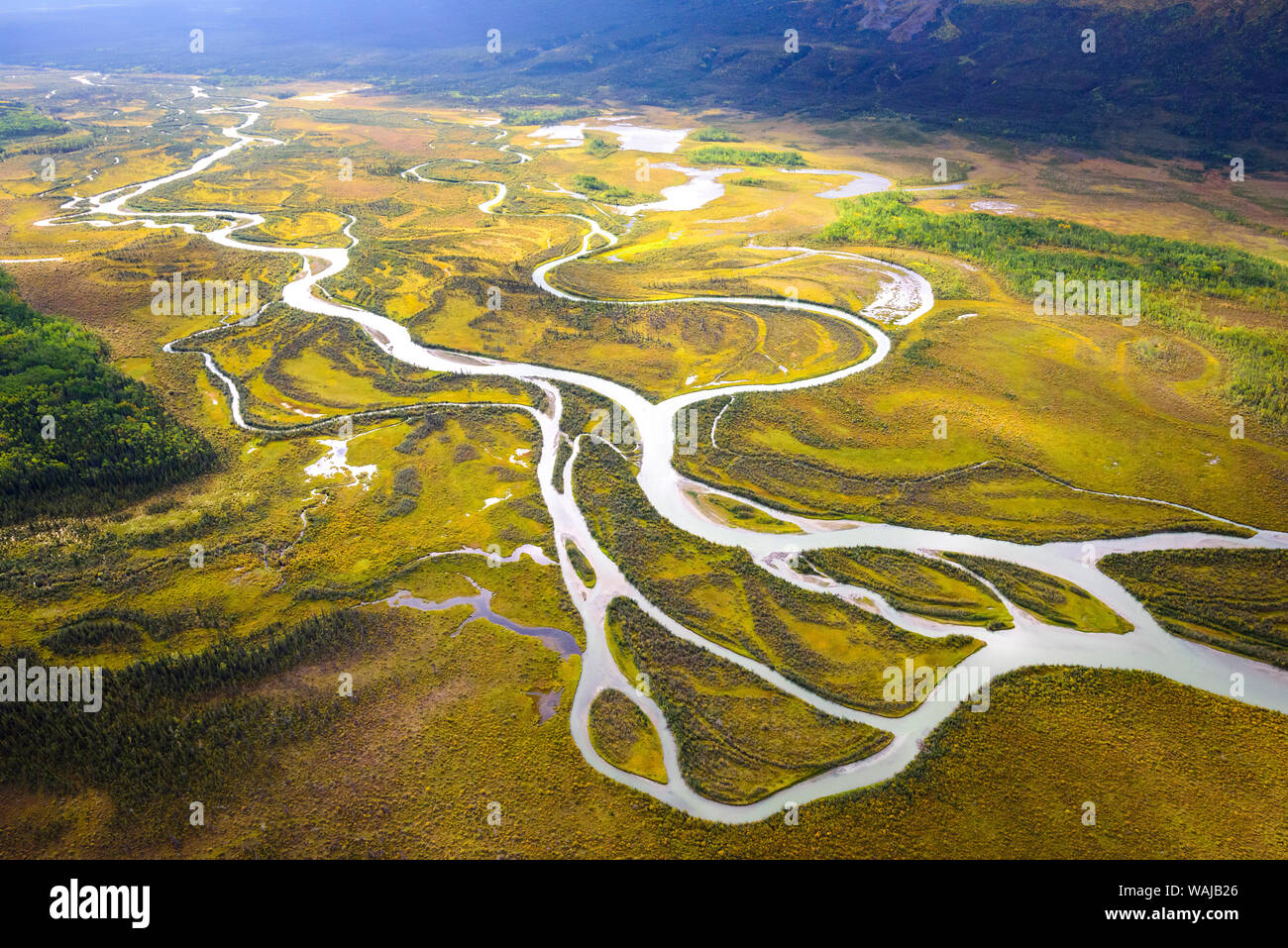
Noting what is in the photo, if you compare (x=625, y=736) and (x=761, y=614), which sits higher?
(x=761, y=614)

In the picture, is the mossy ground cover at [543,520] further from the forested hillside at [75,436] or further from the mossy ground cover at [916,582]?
the mossy ground cover at [916,582]

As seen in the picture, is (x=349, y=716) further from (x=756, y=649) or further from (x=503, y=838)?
(x=756, y=649)

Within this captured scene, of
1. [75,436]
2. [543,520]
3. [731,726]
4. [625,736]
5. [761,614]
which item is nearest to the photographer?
[625,736]

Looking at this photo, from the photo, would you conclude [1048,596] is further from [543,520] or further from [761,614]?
[543,520]

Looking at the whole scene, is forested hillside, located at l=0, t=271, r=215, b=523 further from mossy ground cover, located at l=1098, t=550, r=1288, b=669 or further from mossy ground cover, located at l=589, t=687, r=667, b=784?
mossy ground cover, located at l=1098, t=550, r=1288, b=669

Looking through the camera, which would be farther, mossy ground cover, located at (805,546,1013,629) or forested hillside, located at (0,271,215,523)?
forested hillside, located at (0,271,215,523)

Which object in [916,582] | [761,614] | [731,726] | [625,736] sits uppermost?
[916,582]

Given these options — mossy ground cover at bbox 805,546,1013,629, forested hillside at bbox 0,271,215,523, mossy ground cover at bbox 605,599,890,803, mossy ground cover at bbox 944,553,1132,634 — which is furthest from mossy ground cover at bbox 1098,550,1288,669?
forested hillside at bbox 0,271,215,523

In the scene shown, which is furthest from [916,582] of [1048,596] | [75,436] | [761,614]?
[75,436]

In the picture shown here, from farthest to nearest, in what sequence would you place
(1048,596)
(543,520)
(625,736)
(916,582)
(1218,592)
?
1. (543,520)
2. (916,582)
3. (1048,596)
4. (1218,592)
5. (625,736)

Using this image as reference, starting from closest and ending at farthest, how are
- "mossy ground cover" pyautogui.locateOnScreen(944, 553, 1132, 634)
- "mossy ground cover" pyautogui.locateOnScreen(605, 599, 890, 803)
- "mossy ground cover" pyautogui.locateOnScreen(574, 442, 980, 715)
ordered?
"mossy ground cover" pyautogui.locateOnScreen(605, 599, 890, 803)
"mossy ground cover" pyautogui.locateOnScreen(574, 442, 980, 715)
"mossy ground cover" pyautogui.locateOnScreen(944, 553, 1132, 634)

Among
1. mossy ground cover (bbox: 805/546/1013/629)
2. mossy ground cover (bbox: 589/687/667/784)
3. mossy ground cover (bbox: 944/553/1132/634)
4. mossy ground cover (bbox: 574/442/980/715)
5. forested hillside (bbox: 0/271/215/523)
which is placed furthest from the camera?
forested hillside (bbox: 0/271/215/523)
